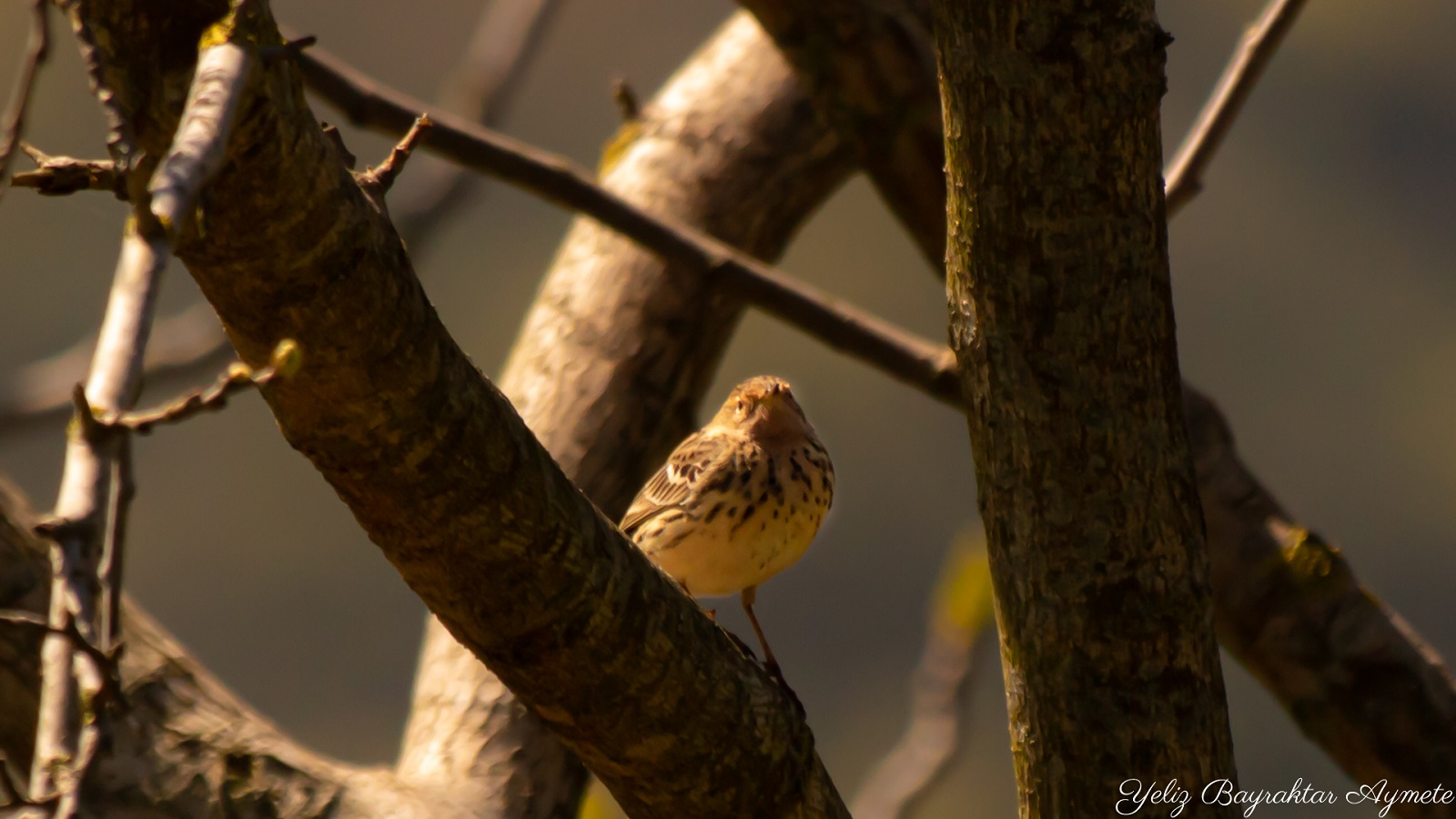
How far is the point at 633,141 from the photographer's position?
5348mm

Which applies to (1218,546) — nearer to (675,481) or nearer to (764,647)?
(764,647)

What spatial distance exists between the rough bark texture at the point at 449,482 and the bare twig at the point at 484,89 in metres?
2.64

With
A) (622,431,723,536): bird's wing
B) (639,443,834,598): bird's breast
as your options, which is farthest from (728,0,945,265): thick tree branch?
(622,431,723,536): bird's wing

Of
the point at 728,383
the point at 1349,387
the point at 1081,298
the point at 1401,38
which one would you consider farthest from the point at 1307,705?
the point at 1401,38

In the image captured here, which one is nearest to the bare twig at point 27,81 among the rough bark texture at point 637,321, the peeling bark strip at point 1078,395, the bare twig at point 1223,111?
the peeling bark strip at point 1078,395

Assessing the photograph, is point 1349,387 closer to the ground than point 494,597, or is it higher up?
closer to the ground

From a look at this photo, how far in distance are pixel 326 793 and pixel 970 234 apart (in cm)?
173

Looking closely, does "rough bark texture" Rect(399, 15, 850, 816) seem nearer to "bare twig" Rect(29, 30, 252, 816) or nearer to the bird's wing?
the bird's wing

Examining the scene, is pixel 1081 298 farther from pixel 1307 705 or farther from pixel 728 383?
pixel 728 383

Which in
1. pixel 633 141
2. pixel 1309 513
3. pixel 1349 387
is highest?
pixel 633 141

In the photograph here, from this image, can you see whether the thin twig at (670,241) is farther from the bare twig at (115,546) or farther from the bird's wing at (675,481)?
the bare twig at (115,546)

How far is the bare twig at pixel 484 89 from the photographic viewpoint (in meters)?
5.05

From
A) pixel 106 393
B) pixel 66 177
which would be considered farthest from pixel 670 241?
pixel 106 393

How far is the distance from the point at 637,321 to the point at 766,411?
2.06ft
